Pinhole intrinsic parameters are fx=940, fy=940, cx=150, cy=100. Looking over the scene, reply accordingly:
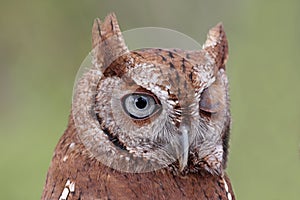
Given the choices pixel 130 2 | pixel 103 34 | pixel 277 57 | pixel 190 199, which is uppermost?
pixel 130 2

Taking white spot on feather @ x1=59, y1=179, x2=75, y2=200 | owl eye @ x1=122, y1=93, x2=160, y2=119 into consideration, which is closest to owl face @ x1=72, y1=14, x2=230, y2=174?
owl eye @ x1=122, y1=93, x2=160, y2=119

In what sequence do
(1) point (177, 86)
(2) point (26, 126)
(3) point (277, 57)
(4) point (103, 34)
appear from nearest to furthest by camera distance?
1. (1) point (177, 86)
2. (4) point (103, 34)
3. (3) point (277, 57)
4. (2) point (26, 126)

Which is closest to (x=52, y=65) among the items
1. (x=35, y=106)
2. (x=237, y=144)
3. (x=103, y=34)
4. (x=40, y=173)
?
(x=35, y=106)

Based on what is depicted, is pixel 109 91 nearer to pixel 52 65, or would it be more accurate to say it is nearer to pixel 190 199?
pixel 190 199

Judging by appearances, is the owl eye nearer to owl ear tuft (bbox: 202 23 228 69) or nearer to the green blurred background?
owl ear tuft (bbox: 202 23 228 69)

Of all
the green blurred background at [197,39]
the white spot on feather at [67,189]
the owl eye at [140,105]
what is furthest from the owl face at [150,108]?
the green blurred background at [197,39]

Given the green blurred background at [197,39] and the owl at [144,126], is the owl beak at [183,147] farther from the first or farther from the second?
the green blurred background at [197,39]

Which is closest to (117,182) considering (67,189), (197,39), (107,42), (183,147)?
(67,189)
